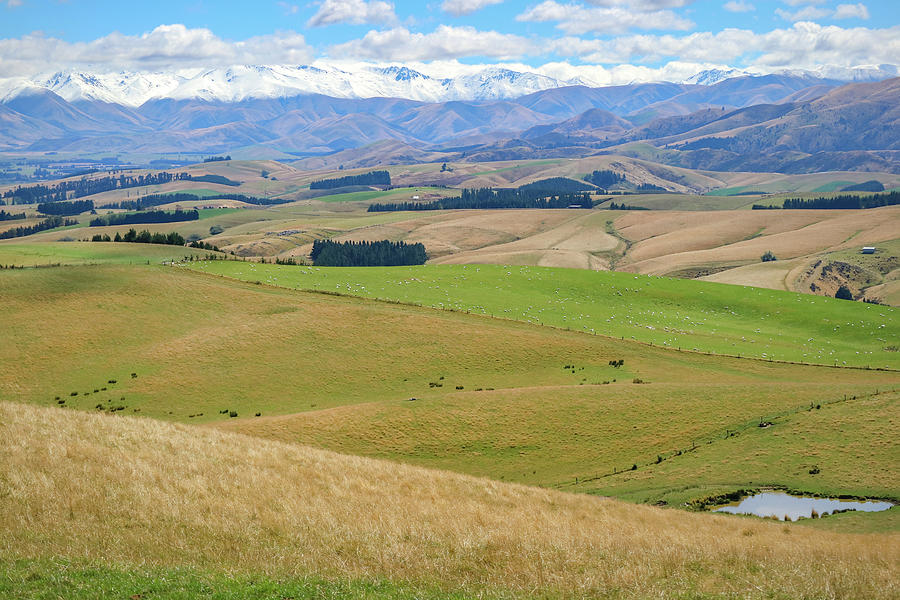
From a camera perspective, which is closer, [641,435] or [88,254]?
[641,435]

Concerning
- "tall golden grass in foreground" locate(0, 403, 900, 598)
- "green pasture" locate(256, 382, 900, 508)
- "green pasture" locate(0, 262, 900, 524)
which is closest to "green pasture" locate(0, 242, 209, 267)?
"green pasture" locate(0, 262, 900, 524)

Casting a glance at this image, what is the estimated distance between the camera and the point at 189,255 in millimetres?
110500

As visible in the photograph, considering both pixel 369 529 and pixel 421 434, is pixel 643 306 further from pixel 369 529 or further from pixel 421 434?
pixel 369 529

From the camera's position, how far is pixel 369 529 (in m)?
22.6

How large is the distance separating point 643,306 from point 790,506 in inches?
2553

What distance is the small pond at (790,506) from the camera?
33.2 metres

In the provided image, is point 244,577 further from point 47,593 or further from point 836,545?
point 836,545

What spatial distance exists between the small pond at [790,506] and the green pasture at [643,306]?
40637 mm

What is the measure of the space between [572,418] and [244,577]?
35455 mm

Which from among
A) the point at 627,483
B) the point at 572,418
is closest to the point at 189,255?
the point at 572,418

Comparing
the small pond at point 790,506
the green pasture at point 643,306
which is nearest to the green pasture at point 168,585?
the small pond at point 790,506

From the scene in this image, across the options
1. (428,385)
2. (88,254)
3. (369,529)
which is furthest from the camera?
(88,254)

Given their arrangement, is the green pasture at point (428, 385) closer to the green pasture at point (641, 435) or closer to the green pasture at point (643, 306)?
the green pasture at point (641, 435)

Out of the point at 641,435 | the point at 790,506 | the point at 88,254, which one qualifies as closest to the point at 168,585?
the point at 790,506
